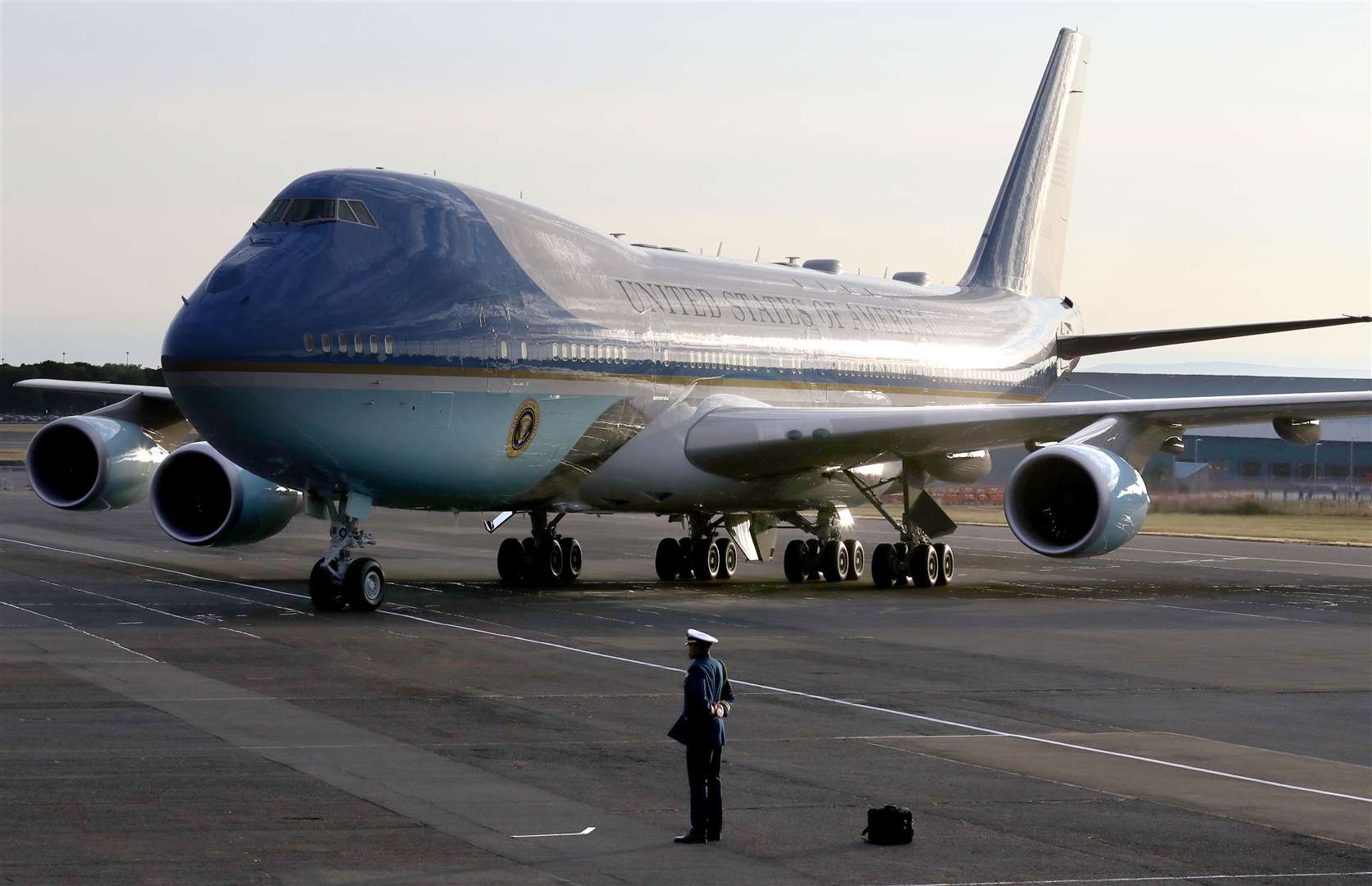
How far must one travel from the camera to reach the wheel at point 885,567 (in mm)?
29625

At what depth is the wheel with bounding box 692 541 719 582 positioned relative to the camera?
102 feet

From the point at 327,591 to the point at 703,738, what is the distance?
13.3m

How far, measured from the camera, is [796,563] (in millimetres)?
31312

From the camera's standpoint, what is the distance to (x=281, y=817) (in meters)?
10.5

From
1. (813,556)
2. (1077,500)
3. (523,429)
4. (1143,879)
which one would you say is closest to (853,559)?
(813,556)

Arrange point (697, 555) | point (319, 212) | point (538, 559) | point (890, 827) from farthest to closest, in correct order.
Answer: point (697, 555) < point (538, 559) < point (319, 212) < point (890, 827)

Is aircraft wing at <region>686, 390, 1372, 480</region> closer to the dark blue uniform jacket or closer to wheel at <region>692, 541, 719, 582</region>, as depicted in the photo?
wheel at <region>692, 541, 719, 582</region>

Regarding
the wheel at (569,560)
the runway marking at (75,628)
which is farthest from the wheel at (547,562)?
the runway marking at (75,628)

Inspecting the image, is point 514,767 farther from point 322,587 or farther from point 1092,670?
point 322,587

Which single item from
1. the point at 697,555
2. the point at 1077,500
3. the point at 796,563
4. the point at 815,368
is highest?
the point at 815,368

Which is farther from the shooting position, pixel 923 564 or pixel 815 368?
pixel 815 368

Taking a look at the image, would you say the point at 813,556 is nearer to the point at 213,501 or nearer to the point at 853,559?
the point at 853,559

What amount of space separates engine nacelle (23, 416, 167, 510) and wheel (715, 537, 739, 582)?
9229 mm

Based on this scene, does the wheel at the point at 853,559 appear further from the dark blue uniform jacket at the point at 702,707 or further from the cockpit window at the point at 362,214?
the dark blue uniform jacket at the point at 702,707
